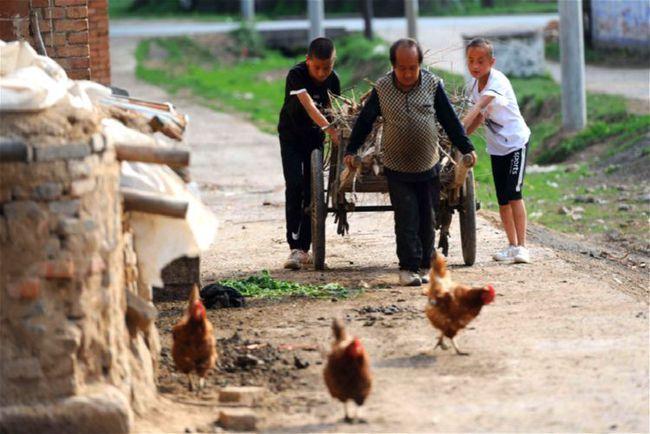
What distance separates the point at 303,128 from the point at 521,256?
75.1 inches

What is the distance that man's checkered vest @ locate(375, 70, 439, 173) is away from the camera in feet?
30.9

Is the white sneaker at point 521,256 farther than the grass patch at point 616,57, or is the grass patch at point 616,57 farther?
the grass patch at point 616,57

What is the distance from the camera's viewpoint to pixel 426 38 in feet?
109

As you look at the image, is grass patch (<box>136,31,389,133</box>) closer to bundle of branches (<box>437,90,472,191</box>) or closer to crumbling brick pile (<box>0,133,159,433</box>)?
bundle of branches (<box>437,90,472,191</box>)

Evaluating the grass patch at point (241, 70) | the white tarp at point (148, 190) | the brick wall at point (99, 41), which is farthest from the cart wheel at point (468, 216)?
the grass patch at point (241, 70)

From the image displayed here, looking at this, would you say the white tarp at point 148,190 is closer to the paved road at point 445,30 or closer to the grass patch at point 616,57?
the paved road at point 445,30

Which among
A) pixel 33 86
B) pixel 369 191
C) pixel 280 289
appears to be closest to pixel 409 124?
pixel 369 191

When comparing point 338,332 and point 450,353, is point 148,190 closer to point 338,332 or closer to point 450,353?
point 338,332

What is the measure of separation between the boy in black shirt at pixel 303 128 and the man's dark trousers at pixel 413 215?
836mm

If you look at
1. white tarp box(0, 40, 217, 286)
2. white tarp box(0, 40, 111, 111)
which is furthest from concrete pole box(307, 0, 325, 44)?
white tarp box(0, 40, 217, 286)

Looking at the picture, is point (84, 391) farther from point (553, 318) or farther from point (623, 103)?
point (623, 103)

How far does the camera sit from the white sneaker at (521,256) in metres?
10.5

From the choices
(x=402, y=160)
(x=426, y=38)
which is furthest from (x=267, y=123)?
(x=402, y=160)

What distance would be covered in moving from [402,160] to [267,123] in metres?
14.7
